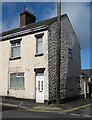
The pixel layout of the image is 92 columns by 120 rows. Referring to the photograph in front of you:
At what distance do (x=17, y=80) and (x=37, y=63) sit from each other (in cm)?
284

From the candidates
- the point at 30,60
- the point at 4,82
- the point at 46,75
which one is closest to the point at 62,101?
the point at 46,75

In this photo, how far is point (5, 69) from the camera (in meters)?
16.1

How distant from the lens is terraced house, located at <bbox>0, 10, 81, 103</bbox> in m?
13.5

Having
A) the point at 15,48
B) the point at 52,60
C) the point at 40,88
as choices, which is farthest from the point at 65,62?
the point at 15,48

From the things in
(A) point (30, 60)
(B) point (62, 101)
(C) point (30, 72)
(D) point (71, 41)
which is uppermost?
(D) point (71, 41)

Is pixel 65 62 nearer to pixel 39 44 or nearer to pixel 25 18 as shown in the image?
pixel 39 44

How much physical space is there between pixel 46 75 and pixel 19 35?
197 inches

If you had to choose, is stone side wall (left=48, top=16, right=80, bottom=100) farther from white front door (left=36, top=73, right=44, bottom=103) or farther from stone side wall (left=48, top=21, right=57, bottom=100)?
white front door (left=36, top=73, right=44, bottom=103)

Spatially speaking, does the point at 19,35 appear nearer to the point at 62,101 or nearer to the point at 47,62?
the point at 47,62

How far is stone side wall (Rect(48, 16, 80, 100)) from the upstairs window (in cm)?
350

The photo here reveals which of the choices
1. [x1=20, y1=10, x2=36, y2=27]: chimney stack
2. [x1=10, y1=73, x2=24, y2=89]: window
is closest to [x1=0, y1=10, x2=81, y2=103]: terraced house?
[x1=10, y1=73, x2=24, y2=89]: window

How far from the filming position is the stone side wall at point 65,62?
1360 centimetres

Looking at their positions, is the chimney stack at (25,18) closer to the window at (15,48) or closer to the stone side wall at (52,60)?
the window at (15,48)

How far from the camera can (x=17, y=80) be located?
1505 centimetres
